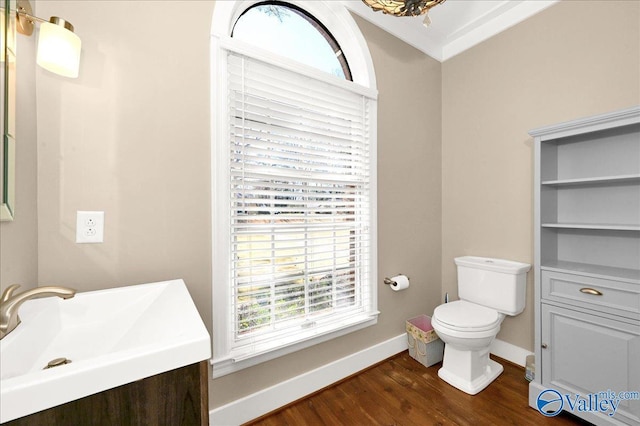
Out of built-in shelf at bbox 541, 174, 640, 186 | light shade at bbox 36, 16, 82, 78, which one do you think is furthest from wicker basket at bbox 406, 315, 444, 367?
light shade at bbox 36, 16, 82, 78

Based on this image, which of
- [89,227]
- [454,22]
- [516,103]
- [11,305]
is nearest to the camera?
[11,305]

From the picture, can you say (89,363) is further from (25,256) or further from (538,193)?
(538,193)

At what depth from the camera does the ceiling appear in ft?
6.56

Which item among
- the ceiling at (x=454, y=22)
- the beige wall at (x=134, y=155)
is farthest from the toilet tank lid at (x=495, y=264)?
the ceiling at (x=454, y=22)

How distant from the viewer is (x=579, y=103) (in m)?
1.79

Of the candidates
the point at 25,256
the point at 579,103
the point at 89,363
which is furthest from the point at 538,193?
the point at 25,256

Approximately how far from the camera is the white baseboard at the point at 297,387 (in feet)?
4.72

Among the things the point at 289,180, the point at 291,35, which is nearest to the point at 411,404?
the point at 289,180

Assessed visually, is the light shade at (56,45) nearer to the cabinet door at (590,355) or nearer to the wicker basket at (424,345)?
the wicker basket at (424,345)

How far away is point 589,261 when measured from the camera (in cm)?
172

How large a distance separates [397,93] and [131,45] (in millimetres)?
1797

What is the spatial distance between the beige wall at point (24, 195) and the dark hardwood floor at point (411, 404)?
4.26ft

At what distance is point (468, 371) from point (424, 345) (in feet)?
1.06

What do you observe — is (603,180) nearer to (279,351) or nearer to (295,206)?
(295,206)
